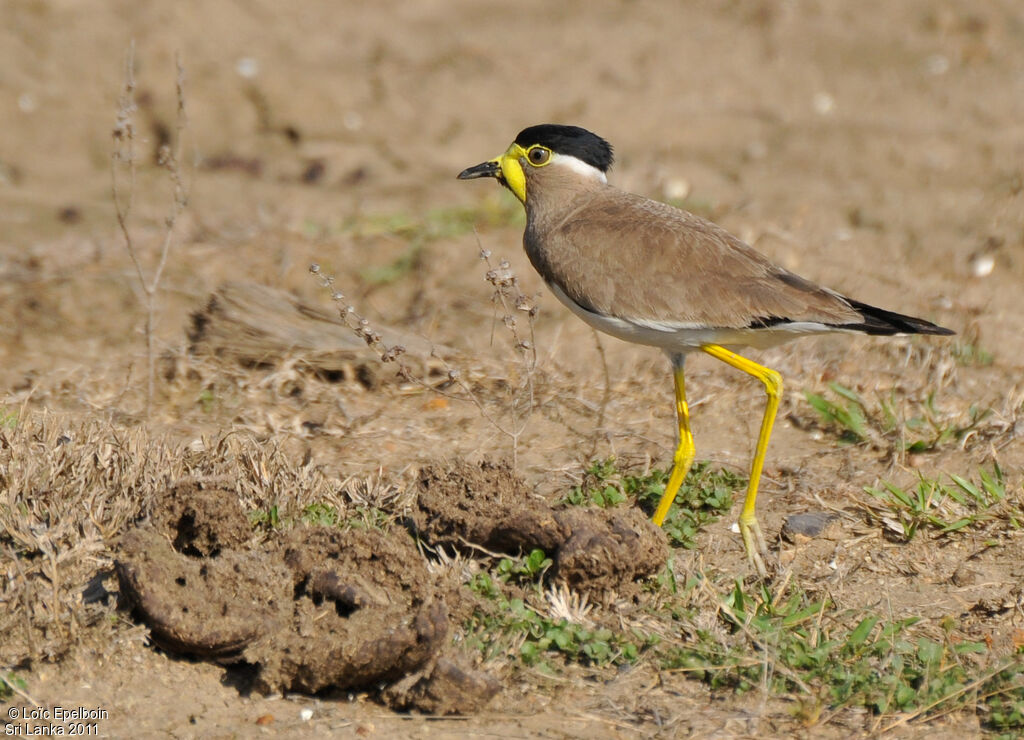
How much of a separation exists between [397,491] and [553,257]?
3.67 feet

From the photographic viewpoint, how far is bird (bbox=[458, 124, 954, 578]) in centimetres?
439

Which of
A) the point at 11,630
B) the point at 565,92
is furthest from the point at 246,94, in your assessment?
the point at 11,630

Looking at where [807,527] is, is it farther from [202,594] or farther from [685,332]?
[202,594]

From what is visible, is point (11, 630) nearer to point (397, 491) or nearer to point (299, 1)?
point (397, 491)

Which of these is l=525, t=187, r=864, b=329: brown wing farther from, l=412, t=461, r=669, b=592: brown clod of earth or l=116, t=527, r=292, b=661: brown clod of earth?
l=116, t=527, r=292, b=661: brown clod of earth

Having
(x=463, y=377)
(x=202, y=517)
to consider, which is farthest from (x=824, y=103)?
(x=202, y=517)

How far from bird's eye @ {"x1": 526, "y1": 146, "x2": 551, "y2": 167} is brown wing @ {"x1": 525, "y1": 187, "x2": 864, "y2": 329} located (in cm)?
46

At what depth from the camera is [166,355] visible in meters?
5.85

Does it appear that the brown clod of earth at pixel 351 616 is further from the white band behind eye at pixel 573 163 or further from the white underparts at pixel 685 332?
the white band behind eye at pixel 573 163

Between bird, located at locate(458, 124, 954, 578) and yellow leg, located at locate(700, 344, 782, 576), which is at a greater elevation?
bird, located at locate(458, 124, 954, 578)

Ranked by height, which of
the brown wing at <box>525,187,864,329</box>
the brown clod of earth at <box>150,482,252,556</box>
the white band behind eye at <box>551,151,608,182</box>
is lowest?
the brown clod of earth at <box>150,482,252,556</box>

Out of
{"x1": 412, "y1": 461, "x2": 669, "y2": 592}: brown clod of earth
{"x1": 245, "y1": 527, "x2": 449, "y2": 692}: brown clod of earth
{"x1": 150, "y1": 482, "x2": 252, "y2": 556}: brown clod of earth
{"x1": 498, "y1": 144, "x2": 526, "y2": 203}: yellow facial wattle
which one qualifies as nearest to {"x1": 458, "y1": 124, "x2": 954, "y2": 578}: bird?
{"x1": 498, "y1": 144, "x2": 526, "y2": 203}: yellow facial wattle

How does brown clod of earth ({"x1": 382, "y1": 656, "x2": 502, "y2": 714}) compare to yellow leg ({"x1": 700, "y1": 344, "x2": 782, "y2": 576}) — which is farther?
yellow leg ({"x1": 700, "y1": 344, "x2": 782, "y2": 576})

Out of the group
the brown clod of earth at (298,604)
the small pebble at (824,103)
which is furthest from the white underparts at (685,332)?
the small pebble at (824,103)
